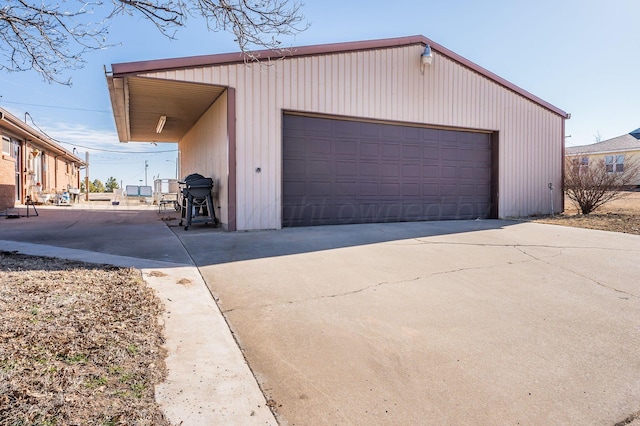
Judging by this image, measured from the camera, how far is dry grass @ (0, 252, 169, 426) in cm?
174

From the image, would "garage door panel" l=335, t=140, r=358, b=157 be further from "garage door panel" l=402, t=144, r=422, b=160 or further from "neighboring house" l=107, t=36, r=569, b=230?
"garage door panel" l=402, t=144, r=422, b=160

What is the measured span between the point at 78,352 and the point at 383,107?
935 cm

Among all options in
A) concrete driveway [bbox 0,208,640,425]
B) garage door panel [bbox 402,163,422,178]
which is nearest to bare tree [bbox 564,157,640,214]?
garage door panel [bbox 402,163,422,178]

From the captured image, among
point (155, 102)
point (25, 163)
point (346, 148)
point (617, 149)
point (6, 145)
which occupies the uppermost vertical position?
point (617, 149)

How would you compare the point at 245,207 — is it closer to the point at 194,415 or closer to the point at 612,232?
the point at 194,415

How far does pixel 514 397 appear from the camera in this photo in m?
2.18

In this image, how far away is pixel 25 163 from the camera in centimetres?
1822

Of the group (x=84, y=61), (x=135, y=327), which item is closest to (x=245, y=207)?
(x=84, y=61)

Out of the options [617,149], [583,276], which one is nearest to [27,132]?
[583,276]

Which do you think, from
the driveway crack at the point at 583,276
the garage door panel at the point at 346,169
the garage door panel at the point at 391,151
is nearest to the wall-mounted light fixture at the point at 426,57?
the garage door panel at the point at 391,151

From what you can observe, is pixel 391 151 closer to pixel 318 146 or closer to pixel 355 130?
pixel 355 130

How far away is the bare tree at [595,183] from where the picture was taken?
39.9 ft

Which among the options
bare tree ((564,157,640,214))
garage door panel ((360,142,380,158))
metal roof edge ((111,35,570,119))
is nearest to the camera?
metal roof edge ((111,35,570,119))

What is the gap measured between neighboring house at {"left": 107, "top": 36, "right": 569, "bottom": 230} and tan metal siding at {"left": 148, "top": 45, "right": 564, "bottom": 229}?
30 millimetres
